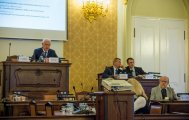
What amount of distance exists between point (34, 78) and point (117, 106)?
125 inches

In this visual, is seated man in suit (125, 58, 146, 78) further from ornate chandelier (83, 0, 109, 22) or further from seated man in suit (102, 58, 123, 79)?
ornate chandelier (83, 0, 109, 22)

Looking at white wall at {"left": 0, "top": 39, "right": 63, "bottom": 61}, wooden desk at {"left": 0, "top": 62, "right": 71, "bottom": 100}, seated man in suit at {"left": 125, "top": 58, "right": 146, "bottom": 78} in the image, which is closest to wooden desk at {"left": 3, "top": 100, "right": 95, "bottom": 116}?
wooden desk at {"left": 0, "top": 62, "right": 71, "bottom": 100}

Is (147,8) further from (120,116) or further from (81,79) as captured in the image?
(120,116)

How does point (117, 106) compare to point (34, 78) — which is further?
point (34, 78)

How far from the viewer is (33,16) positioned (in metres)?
9.52

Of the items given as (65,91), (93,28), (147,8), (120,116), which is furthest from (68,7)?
(120,116)

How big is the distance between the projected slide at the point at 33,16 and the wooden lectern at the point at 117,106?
5.24 m

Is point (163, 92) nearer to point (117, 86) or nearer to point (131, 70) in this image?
point (131, 70)

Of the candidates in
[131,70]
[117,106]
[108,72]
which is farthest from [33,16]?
[117,106]

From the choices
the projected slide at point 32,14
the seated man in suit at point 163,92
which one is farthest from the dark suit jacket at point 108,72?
the seated man in suit at point 163,92

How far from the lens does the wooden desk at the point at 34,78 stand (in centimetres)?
724

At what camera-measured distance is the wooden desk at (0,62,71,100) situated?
724cm

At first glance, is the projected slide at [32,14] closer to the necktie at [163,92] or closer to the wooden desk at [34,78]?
the wooden desk at [34,78]

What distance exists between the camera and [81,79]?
398 inches
